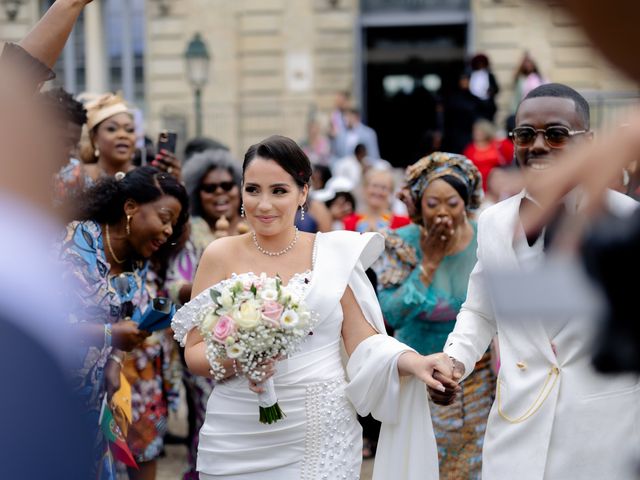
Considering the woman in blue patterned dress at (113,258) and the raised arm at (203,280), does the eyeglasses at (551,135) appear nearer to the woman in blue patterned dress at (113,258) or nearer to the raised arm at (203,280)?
the raised arm at (203,280)

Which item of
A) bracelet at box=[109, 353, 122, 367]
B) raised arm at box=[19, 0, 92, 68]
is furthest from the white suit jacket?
bracelet at box=[109, 353, 122, 367]

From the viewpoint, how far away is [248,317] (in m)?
3.98

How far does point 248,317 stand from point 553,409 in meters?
1.20

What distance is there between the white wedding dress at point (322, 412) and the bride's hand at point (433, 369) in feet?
0.21

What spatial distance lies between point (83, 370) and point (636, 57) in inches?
134

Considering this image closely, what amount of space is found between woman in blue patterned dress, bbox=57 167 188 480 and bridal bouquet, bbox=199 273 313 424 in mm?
587

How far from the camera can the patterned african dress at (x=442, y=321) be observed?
213 inches

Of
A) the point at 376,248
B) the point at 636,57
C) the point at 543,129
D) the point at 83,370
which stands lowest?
the point at 83,370

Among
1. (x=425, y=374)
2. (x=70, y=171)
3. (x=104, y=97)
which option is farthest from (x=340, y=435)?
(x=104, y=97)

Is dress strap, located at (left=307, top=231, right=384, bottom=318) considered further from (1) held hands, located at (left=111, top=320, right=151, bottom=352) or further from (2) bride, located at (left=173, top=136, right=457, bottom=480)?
(1) held hands, located at (left=111, top=320, right=151, bottom=352)

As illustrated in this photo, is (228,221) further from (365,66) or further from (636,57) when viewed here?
(365,66)

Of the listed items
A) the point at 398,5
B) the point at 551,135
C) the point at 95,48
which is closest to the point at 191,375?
the point at 551,135

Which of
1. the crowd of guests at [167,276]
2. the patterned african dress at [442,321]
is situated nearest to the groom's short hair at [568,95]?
the crowd of guests at [167,276]

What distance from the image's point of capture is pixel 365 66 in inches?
1008
